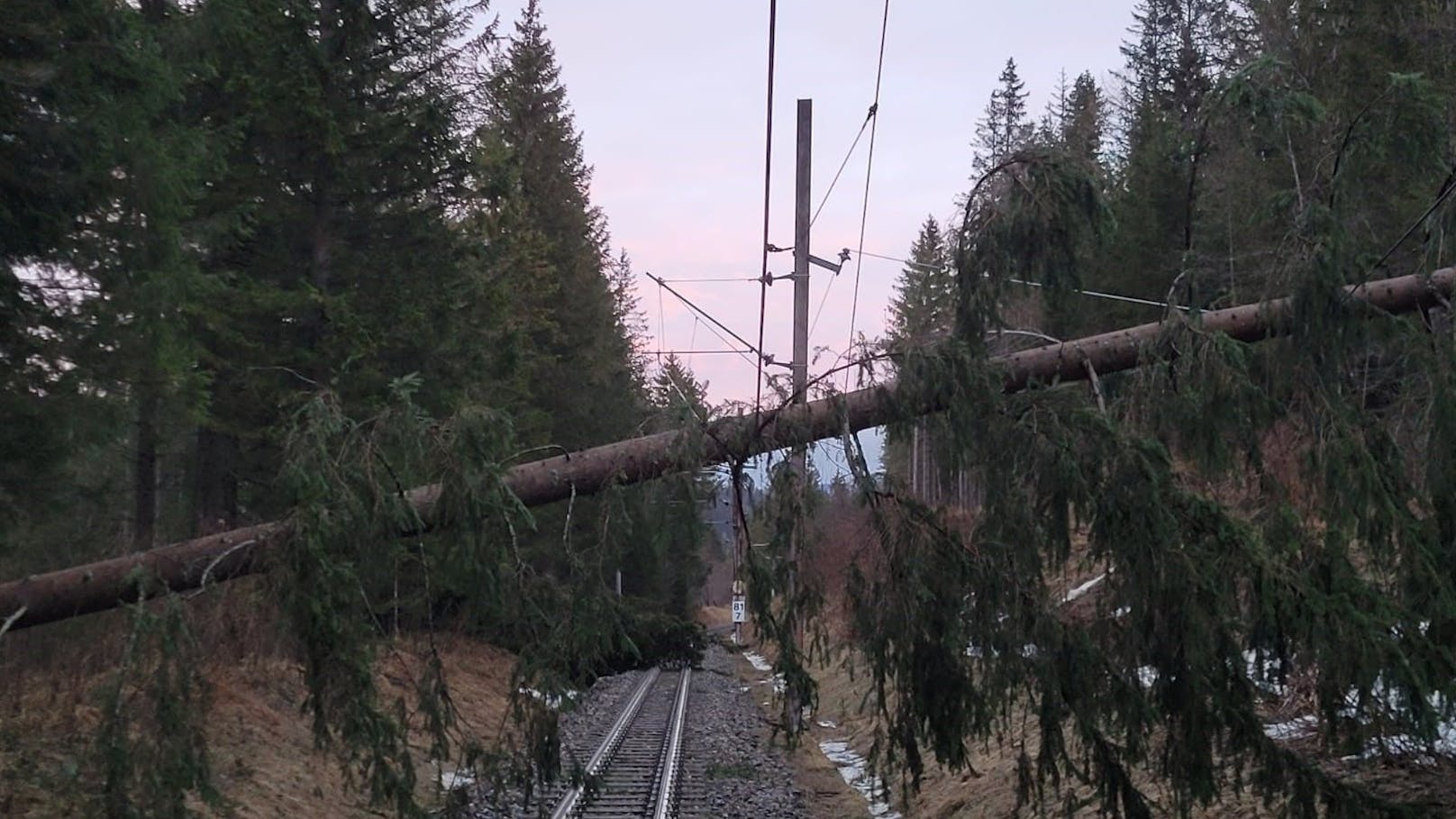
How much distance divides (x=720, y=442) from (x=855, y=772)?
9.12 metres

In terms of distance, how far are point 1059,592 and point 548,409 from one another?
21.3m

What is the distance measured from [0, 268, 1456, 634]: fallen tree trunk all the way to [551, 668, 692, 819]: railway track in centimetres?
195

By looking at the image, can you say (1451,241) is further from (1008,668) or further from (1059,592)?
(1008,668)

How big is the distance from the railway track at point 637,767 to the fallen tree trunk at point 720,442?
1949mm

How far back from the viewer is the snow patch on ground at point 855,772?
41.1ft

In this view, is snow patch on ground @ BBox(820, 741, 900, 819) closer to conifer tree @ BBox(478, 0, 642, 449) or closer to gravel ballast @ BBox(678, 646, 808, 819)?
gravel ballast @ BBox(678, 646, 808, 819)

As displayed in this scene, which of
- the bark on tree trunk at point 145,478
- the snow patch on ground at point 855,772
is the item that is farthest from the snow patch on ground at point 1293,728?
the bark on tree trunk at point 145,478

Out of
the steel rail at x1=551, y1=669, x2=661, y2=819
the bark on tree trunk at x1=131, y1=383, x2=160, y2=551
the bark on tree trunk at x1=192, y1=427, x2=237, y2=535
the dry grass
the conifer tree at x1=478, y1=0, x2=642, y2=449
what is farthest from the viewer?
the conifer tree at x1=478, y1=0, x2=642, y2=449

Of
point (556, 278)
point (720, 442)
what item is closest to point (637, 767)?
point (720, 442)

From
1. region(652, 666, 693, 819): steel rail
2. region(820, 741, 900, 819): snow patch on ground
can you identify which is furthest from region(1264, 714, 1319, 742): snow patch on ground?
region(652, 666, 693, 819): steel rail

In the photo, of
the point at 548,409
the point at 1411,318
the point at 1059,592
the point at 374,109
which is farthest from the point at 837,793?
the point at 548,409

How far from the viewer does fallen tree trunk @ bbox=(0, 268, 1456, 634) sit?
7418 millimetres

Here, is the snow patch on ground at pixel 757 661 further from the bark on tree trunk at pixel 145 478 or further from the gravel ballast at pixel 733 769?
the bark on tree trunk at pixel 145 478

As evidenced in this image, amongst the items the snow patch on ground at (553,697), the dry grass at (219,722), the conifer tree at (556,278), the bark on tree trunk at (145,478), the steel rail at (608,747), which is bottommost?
the steel rail at (608,747)
